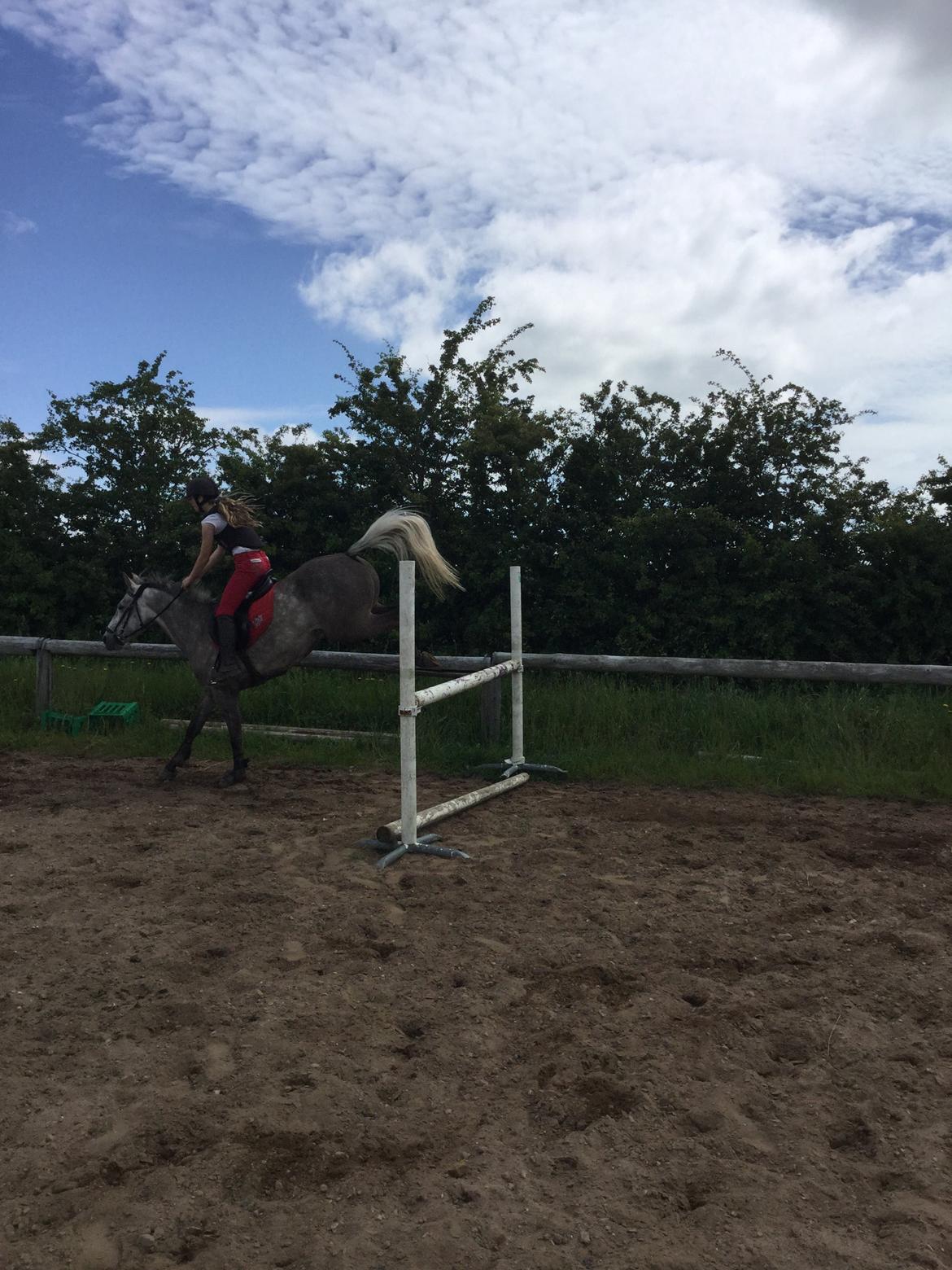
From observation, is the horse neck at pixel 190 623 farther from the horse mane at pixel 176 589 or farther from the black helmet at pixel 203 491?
the black helmet at pixel 203 491

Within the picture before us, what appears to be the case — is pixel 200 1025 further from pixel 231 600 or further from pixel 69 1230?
pixel 231 600

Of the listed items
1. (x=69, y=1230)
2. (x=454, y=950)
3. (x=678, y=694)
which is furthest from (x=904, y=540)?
(x=69, y=1230)

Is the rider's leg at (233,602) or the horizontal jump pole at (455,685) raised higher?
the rider's leg at (233,602)

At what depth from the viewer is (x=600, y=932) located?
148 inches

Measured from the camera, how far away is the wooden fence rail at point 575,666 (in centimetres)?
665

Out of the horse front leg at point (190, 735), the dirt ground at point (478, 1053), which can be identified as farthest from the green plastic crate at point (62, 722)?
the dirt ground at point (478, 1053)

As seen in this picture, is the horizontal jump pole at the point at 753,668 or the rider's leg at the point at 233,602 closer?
the rider's leg at the point at 233,602

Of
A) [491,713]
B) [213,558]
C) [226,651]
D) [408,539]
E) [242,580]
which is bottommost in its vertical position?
[491,713]

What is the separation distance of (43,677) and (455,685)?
5088 millimetres

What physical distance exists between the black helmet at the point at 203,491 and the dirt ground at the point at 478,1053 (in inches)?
90.5

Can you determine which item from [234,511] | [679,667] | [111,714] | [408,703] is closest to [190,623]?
[234,511]

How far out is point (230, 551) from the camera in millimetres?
6125

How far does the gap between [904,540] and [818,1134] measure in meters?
6.42

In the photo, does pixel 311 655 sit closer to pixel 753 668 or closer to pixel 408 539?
pixel 408 539
